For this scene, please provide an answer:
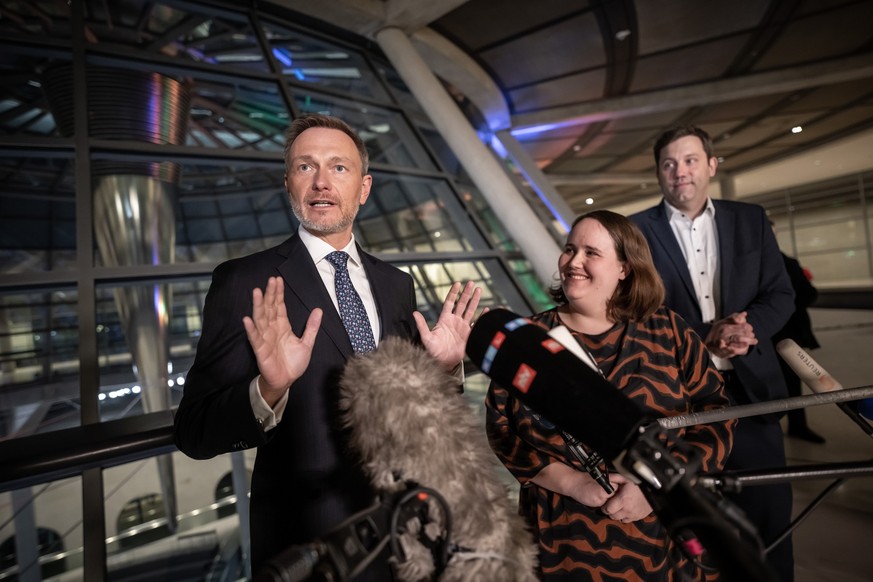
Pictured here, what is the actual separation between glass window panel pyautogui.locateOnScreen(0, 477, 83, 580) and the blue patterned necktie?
217cm

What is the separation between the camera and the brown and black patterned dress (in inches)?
52.4

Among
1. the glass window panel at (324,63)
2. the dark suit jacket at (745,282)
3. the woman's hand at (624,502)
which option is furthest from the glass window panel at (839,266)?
the woman's hand at (624,502)

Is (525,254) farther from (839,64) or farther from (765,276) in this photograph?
(839,64)

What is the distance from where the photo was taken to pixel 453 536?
725 mm

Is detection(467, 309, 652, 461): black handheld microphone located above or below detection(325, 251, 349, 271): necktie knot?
below

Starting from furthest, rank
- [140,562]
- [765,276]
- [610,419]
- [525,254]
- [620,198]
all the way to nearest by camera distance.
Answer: [620,198], [140,562], [525,254], [765,276], [610,419]

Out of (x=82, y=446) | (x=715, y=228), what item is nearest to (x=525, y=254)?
(x=715, y=228)

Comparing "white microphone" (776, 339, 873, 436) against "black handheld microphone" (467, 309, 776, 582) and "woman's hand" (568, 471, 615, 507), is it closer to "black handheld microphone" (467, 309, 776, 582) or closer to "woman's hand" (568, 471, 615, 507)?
"woman's hand" (568, 471, 615, 507)

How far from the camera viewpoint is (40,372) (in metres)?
4.16

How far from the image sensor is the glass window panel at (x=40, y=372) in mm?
3227

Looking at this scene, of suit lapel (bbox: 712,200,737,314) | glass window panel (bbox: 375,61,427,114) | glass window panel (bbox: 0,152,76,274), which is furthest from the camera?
glass window panel (bbox: 0,152,76,274)

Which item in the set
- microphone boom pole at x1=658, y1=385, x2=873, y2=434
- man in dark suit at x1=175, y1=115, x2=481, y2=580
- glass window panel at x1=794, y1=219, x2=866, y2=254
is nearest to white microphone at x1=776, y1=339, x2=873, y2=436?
microphone boom pole at x1=658, y1=385, x2=873, y2=434

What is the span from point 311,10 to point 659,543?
659 cm

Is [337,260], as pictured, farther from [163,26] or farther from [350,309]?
[163,26]
